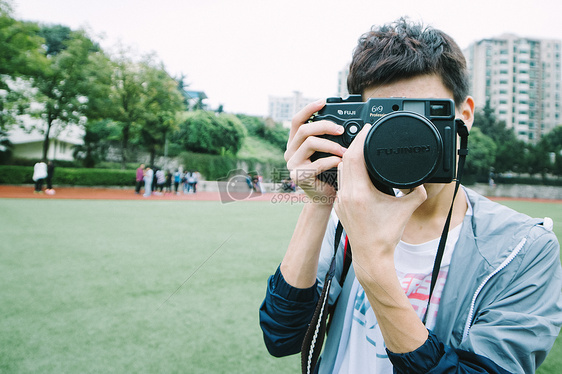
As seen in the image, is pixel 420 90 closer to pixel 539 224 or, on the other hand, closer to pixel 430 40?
pixel 430 40

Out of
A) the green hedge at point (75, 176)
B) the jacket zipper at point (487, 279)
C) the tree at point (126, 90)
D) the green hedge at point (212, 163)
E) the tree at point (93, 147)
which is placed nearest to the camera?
the jacket zipper at point (487, 279)

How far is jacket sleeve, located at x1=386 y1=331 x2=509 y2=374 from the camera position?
60 cm

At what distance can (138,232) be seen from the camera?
215 inches

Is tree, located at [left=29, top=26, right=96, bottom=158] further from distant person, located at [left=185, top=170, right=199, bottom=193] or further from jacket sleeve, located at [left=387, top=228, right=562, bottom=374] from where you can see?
jacket sleeve, located at [left=387, top=228, right=562, bottom=374]

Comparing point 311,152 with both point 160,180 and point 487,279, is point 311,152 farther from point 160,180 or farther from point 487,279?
point 160,180

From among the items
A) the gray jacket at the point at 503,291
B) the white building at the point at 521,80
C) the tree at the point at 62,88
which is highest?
the white building at the point at 521,80

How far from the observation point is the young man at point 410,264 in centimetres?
62

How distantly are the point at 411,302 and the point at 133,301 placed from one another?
2.44m

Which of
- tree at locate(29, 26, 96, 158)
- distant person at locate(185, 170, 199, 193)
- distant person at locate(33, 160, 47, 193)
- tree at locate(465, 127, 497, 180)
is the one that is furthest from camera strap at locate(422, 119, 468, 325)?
tree at locate(465, 127, 497, 180)

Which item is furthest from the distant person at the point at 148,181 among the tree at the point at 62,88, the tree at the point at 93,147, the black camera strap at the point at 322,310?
the black camera strap at the point at 322,310

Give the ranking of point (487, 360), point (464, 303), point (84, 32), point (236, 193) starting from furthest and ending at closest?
point (84, 32)
point (236, 193)
point (464, 303)
point (487, 360)

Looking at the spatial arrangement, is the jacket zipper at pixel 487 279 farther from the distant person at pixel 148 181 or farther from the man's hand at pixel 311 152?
the distant person at pixel 148 181

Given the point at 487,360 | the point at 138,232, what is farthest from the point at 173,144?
the point at 487,360

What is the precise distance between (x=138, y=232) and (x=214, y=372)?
13.7 ft
